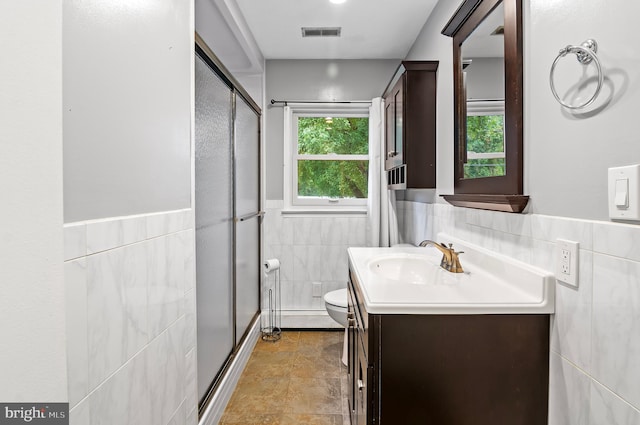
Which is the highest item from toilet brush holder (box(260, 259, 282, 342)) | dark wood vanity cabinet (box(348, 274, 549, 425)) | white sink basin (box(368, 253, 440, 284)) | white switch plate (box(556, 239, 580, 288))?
white switch plate (box(556, 239, 580, 288))

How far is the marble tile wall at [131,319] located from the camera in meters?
0.80

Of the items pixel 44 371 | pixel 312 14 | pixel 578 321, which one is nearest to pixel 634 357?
pixel 578 321

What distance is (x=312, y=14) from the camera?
2477 millimetres

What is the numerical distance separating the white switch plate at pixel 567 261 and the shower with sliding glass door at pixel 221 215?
4.59 feet

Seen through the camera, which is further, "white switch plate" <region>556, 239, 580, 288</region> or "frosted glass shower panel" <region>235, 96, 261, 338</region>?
"frosted glass shower panel" <region>235, 96, 261, 338</region>

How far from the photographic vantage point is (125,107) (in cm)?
99

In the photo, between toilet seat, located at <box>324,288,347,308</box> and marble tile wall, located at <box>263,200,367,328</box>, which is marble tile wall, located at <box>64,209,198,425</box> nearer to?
toilet seat, located at <box>324,288,347,308</box>

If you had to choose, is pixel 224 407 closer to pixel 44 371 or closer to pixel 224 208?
pixel 224 208

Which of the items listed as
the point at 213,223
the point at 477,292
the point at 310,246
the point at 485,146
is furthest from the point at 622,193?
the point at 310,246

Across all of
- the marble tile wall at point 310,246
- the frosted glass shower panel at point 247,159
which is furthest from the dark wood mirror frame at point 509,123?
the marble tile wall at point 310,246

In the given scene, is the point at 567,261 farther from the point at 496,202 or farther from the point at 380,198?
the point at 380,198

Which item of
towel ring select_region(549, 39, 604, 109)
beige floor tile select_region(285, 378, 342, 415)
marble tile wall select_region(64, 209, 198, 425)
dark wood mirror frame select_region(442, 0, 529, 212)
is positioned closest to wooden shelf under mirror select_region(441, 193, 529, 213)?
dark wood mirror frame select_region(442, 0, 529, 212)

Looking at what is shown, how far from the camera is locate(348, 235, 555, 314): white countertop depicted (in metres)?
1.07

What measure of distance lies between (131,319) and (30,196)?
0.49 meters
